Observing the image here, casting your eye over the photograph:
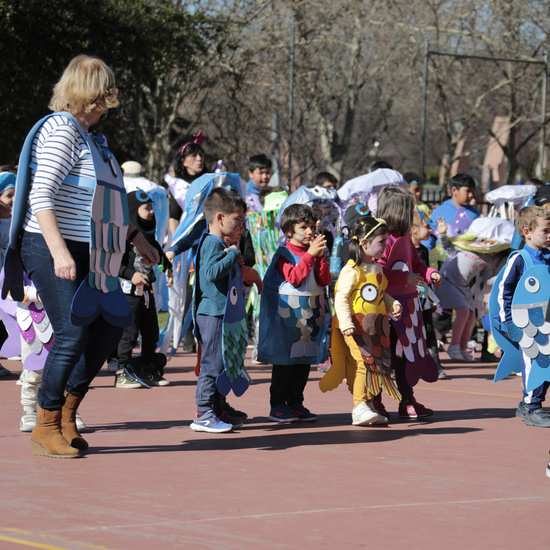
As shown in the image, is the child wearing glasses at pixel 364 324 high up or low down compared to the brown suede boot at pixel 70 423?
up

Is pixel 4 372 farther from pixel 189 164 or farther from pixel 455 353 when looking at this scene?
pixel 455 353

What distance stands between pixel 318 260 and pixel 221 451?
5.61ft

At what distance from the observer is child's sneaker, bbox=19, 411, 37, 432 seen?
638 cm

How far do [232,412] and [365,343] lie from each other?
0.99 meters

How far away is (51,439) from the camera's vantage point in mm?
5531

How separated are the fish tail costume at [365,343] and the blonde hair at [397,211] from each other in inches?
17.9

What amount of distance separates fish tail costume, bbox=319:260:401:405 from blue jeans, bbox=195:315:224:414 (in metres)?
0.79

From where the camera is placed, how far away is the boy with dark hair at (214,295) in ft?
→ 21.3

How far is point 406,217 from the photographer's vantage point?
7387 mm

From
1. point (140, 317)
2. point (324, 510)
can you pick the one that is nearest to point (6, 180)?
point (140, 317)

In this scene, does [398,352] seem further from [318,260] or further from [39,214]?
[39,214]

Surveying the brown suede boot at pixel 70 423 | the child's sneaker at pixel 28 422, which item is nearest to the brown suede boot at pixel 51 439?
the brown suede boot at pixel 70 423

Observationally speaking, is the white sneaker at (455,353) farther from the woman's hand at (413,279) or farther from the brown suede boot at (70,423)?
the brown suede boot at (70,423)

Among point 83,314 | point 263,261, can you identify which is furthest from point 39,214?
point 263,261
